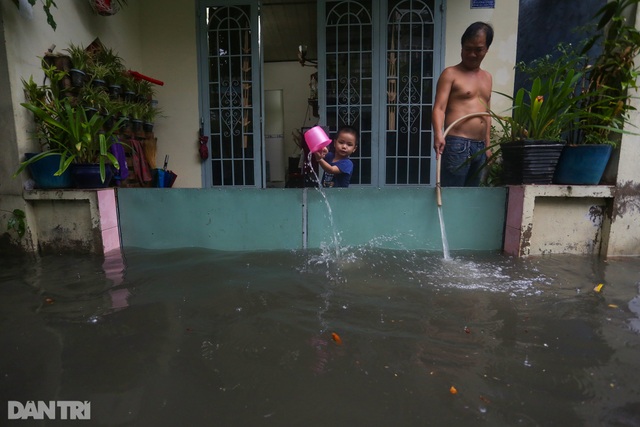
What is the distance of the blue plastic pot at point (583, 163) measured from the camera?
2.49m

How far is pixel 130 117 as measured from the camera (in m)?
4.01

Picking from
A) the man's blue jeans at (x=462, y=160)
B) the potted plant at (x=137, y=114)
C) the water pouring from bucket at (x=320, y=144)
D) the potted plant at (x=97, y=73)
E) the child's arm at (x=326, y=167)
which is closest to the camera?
the water pouring from bucket at (x=320, y=144)

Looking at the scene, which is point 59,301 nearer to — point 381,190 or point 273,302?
point 273,302

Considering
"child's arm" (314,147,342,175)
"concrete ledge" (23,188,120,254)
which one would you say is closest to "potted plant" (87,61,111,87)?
"concrete ledge" (23,188,120,254)

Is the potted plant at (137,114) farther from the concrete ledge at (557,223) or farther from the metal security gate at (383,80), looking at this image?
the concrete ledge at (557,223)

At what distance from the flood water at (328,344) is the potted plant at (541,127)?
2.11ft

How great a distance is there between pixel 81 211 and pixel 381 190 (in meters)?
2.21

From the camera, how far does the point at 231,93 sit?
4793mm

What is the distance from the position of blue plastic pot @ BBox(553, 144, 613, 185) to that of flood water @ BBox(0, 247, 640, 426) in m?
0.59

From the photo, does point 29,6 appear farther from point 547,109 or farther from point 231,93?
point 547,109

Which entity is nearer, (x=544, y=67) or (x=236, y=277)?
(x=236, y=277)

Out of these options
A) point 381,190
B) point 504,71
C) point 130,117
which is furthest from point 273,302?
point 504,71

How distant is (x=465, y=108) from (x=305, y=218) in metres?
1.68

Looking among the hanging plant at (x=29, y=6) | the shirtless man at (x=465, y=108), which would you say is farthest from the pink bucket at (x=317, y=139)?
the hanging plant at (x=29, y=6)
